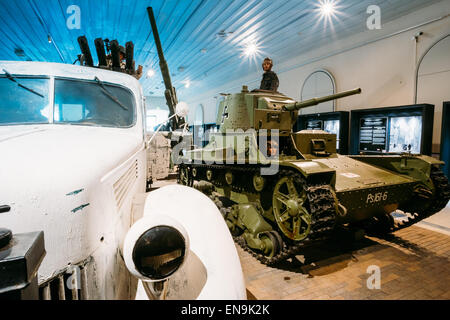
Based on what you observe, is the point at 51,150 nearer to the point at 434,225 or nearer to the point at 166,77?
the point at 166,77

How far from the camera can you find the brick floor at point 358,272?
2.91 m

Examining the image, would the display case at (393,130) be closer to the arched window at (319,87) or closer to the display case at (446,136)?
the display case at (446,136)

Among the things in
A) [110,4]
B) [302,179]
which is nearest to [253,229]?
[302,179]

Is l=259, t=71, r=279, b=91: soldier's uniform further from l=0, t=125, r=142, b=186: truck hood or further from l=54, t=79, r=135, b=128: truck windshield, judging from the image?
l=0, t=125, r=142, b=186: truck hood

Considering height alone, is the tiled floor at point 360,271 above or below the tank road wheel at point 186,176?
below

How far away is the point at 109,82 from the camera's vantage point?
8.54 feet

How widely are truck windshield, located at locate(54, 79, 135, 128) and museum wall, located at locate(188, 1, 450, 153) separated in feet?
23.5

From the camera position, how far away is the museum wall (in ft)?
20.0

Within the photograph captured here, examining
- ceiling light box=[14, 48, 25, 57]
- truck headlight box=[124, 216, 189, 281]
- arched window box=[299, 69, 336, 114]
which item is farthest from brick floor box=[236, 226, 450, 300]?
ceiling light box=[14, 48, 25, 57]
